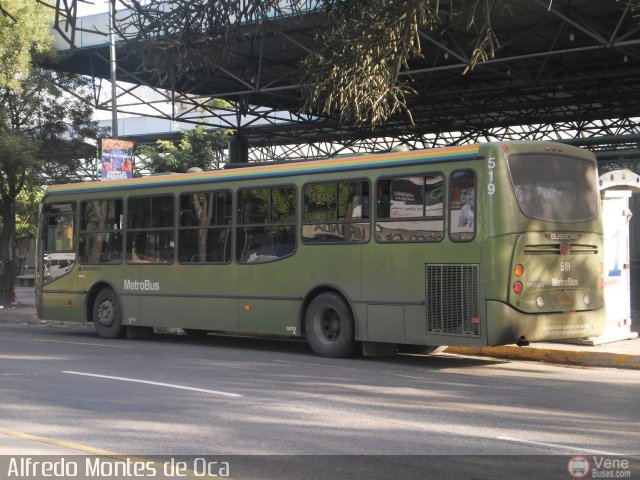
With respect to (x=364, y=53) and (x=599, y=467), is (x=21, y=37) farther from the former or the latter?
(x=599, y=467)

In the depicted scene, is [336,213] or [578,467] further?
[336,213]

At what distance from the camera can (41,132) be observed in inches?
1099

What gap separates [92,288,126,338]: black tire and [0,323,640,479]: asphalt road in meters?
3.06

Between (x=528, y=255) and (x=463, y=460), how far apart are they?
19.2 ft

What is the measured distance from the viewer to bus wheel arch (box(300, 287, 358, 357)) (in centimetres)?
1352

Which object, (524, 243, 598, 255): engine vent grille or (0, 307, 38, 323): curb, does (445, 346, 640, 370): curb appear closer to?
(524, 243, 598, 255): engine vent grille

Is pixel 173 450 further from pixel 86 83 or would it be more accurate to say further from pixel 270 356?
pixel 86 83

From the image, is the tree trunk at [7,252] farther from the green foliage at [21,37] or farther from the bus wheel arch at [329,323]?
the bus wheel arch at [329,323]

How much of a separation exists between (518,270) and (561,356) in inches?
105

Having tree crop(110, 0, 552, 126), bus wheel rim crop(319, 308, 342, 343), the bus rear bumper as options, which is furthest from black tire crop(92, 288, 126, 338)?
the bus rear bumper

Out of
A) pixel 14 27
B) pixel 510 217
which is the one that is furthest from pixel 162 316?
pixel 14 27

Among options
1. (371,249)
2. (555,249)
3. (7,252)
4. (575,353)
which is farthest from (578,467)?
(7,252)

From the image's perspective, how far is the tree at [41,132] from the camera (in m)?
26.9

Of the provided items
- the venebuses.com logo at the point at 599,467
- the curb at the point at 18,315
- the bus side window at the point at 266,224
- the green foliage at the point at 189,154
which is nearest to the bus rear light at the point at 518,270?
the bus side window at the point at 266,224
